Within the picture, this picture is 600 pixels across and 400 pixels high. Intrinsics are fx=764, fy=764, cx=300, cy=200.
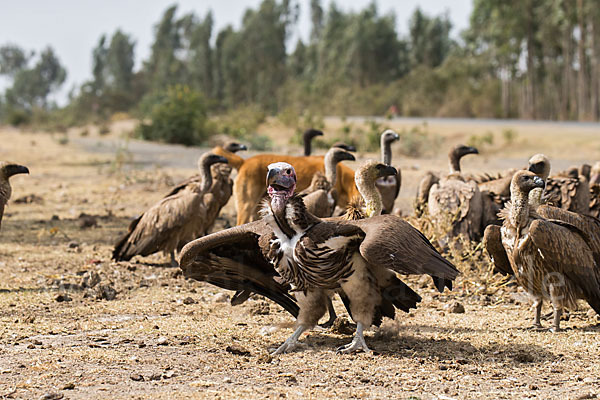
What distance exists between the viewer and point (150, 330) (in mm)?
5660

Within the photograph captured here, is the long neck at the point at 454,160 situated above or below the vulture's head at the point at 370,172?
below

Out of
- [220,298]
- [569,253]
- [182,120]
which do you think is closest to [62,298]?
[220,298]

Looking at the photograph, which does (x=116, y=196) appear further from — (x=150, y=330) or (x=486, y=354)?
(x=486, y=354)

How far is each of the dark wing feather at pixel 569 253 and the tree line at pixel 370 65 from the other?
847 inches

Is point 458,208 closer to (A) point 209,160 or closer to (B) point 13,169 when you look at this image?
(A) point 209,160

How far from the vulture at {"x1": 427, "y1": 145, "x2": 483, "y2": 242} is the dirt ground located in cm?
38

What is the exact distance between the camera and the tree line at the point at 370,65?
137 feet

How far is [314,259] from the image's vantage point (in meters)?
4.73

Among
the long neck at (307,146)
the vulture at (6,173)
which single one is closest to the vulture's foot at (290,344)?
the vulture at (6,173)

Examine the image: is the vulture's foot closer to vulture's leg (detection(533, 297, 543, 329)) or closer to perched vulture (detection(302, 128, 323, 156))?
vulture's leg (detection(533, 297, 543, 329))

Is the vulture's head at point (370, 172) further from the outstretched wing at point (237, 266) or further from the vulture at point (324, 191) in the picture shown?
the vulture at point (324, 191)

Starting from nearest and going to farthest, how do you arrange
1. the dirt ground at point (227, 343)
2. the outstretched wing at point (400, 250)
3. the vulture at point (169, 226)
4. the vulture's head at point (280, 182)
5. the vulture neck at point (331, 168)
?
the dirt ground at point (227, 343) < the outstretched wing at point (400, 250) < the vulture's head at point (280, 182) < the vulture at point (169, 226) < the vulture neck at point (331, 168)

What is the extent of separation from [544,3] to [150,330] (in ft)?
134

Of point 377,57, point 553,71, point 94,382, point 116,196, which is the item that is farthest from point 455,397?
point 377,57
